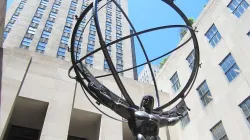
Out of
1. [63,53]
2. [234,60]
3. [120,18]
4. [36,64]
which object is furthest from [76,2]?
[234,60]

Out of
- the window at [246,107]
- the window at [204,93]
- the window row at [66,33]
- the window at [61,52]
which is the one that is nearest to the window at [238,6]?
the window at [204,93]

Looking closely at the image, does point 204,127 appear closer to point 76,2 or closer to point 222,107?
point 222,107

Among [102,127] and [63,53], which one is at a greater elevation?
[63,53]

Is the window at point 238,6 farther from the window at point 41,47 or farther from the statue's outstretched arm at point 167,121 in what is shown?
the window at point 41,47

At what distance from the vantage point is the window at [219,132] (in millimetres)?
14391

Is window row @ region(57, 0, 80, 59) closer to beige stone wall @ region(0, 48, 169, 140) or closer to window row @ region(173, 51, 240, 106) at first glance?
A: beige stone wall @ region(0, 48, 169, 140)

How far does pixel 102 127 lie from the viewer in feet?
48.7

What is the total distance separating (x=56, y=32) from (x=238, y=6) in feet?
105

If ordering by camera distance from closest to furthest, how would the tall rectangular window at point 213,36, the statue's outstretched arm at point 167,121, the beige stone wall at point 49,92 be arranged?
1. the statue's outstretched arm at point 167,121
2. the beige stone wall at point 49,92
3. the tall rectangular window at point 213,36

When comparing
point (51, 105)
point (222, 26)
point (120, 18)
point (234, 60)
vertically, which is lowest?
point (51, 105)

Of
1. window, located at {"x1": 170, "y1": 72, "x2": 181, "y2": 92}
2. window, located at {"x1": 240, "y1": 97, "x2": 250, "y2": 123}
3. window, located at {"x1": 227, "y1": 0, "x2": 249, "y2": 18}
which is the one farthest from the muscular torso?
window, located at {"x1": 170, "y1": 72, "x2": 181, "y2": 92}

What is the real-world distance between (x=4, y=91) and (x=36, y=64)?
293cm

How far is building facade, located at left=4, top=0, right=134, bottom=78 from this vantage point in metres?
39.1

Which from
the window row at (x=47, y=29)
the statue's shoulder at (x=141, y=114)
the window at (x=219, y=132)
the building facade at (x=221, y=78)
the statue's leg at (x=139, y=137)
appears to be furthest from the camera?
the window row at (x=47, y=29)
